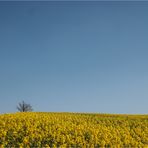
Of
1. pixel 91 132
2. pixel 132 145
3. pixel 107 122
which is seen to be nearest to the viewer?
pixel 132 145

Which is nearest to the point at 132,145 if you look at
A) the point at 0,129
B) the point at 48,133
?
the point at 48,133

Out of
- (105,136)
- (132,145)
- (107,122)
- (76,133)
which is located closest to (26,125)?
(76,133)

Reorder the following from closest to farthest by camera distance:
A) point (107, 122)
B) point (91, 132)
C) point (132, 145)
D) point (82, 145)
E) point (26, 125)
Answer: point (82, 145)
point (132, 145)
point (91, 132)
point (26, 125)
point (107, 122)

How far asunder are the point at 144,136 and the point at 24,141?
31.5ft

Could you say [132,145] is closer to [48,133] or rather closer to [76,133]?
[76,133]

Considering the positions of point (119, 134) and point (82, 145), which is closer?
point (82, 145)

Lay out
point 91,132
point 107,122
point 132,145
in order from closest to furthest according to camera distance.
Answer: point 132,145, point 91,132, point 107,122

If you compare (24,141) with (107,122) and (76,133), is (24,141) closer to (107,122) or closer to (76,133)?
(76,133)

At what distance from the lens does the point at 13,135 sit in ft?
76.4

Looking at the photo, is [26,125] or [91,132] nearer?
[91,132]

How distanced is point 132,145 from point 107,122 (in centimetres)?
1269

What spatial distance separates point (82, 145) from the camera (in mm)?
20672

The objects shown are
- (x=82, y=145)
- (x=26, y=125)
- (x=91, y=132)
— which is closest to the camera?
(x=82, y=145)

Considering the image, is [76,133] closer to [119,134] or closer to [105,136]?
[105,136]
